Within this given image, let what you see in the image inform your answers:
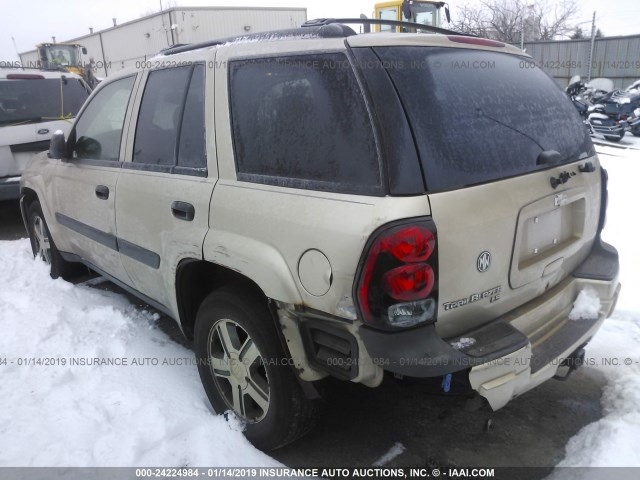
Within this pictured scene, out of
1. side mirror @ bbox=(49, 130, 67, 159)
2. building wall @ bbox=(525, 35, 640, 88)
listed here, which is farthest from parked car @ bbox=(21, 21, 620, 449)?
building wall @ bbox=(525, 35, 640, 88)

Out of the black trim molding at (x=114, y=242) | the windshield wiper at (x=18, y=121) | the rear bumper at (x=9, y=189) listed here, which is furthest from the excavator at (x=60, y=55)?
the black trim molding at (x=114, y=242)

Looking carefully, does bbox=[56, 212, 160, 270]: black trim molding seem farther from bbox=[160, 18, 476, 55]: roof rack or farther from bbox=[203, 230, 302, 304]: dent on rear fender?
bbox=[160, 18, 476, 55]: roof rack

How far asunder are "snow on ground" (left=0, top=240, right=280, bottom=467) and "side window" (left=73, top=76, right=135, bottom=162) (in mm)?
1187

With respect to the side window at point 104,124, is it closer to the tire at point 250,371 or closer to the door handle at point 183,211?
the door handle at point 183,211

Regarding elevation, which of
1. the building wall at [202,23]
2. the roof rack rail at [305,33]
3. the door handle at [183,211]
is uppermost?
the building wall at [202,23]

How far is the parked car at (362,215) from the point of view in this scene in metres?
1.84

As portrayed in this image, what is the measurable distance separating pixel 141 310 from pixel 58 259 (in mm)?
1069

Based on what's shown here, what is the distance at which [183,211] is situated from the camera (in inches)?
101

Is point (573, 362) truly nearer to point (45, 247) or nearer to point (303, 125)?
point (303, 125)

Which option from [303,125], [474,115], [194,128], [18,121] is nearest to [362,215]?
[303,125]

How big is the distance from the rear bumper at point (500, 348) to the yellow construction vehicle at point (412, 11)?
11.5 meters

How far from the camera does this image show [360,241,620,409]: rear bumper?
72.0 inches

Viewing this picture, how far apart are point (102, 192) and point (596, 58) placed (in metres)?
18.5

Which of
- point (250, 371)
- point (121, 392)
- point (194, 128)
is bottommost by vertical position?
point (121, 392)
